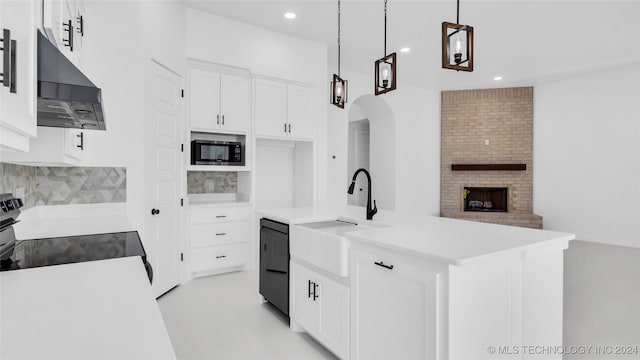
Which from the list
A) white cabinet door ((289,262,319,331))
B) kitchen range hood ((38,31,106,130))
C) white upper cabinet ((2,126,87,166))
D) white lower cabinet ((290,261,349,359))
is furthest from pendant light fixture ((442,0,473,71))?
white upper cabinet ((2,126,87,166))

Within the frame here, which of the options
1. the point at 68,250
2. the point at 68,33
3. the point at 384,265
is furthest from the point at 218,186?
the point at 384,265

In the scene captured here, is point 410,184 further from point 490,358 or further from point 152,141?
point 490,358

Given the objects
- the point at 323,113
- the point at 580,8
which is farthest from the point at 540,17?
the point at 323,113

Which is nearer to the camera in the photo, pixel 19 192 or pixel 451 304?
pixel 451 304

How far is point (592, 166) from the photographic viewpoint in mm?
6055

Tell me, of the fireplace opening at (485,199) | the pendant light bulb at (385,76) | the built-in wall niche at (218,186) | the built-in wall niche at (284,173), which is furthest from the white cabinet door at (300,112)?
the fireplace opening at (485,199)

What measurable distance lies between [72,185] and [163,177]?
0.72 m

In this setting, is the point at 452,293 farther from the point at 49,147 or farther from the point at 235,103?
the point at 235,103

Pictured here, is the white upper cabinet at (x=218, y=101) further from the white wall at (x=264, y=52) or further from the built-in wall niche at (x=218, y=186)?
the built-in wall niche at (x=218, y=186)

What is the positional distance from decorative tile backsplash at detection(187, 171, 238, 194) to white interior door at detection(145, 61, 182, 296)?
54 centimetres

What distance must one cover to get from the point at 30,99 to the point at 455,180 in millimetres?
Result: 7207

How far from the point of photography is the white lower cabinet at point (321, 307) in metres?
1.95

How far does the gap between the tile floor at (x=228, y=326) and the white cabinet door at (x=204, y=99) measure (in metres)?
1.77

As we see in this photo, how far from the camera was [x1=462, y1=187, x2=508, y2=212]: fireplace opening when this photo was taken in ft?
23.3
